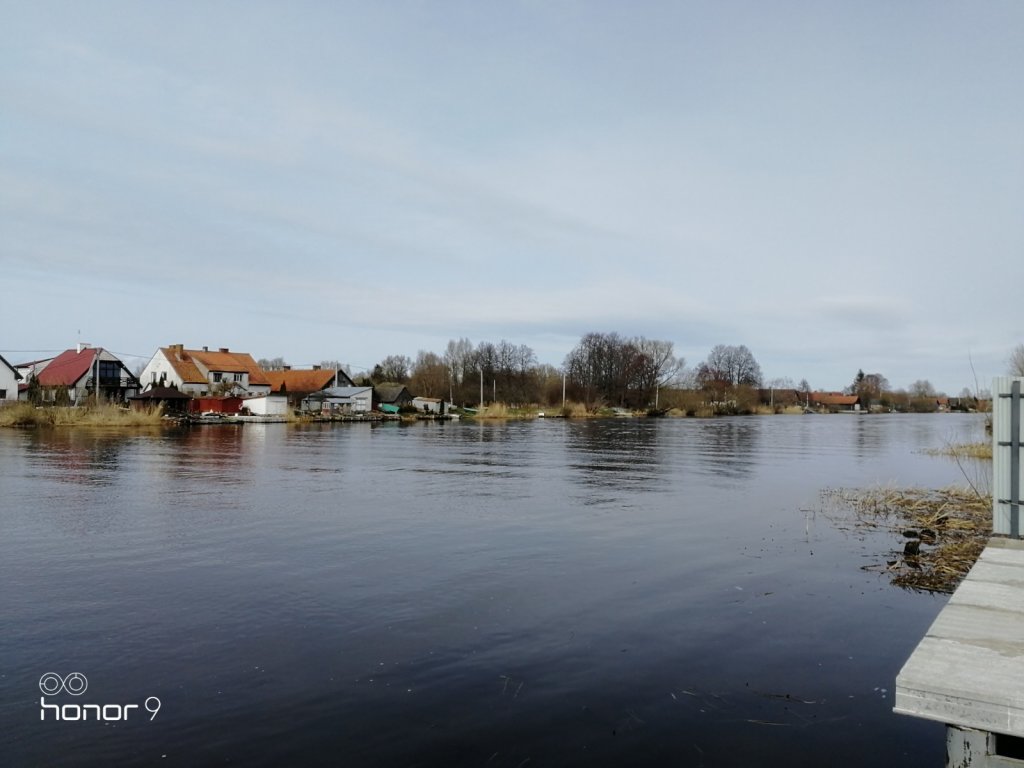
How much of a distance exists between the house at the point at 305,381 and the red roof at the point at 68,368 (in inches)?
834

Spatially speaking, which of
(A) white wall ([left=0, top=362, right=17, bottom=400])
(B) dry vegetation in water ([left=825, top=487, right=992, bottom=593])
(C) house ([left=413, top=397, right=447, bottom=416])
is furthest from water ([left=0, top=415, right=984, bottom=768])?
(C) house ([left=413, top=397, right=447, bottom=416])

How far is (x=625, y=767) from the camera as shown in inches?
209

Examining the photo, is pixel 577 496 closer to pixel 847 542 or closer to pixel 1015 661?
pixel 847 542

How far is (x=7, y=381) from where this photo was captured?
66125mm

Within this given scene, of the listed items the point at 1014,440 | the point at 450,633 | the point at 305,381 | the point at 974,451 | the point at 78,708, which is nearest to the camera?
the point at 78,708

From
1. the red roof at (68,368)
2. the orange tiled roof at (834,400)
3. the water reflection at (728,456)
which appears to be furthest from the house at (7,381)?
the orange tiled roof at (834,400)

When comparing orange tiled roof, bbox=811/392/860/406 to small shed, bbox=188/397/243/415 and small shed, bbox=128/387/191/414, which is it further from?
small shed, bbox=128/387/191/414

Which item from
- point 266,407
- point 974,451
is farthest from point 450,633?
point 266,407

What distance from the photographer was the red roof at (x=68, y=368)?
241 ft

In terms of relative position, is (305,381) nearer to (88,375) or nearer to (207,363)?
(207,363)

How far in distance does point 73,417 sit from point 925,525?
56443 millimetres

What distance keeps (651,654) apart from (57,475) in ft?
70.9

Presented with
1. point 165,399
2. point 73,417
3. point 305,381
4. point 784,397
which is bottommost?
point 73,417

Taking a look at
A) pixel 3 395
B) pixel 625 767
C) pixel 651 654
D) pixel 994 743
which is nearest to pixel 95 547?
pixel 651 654
